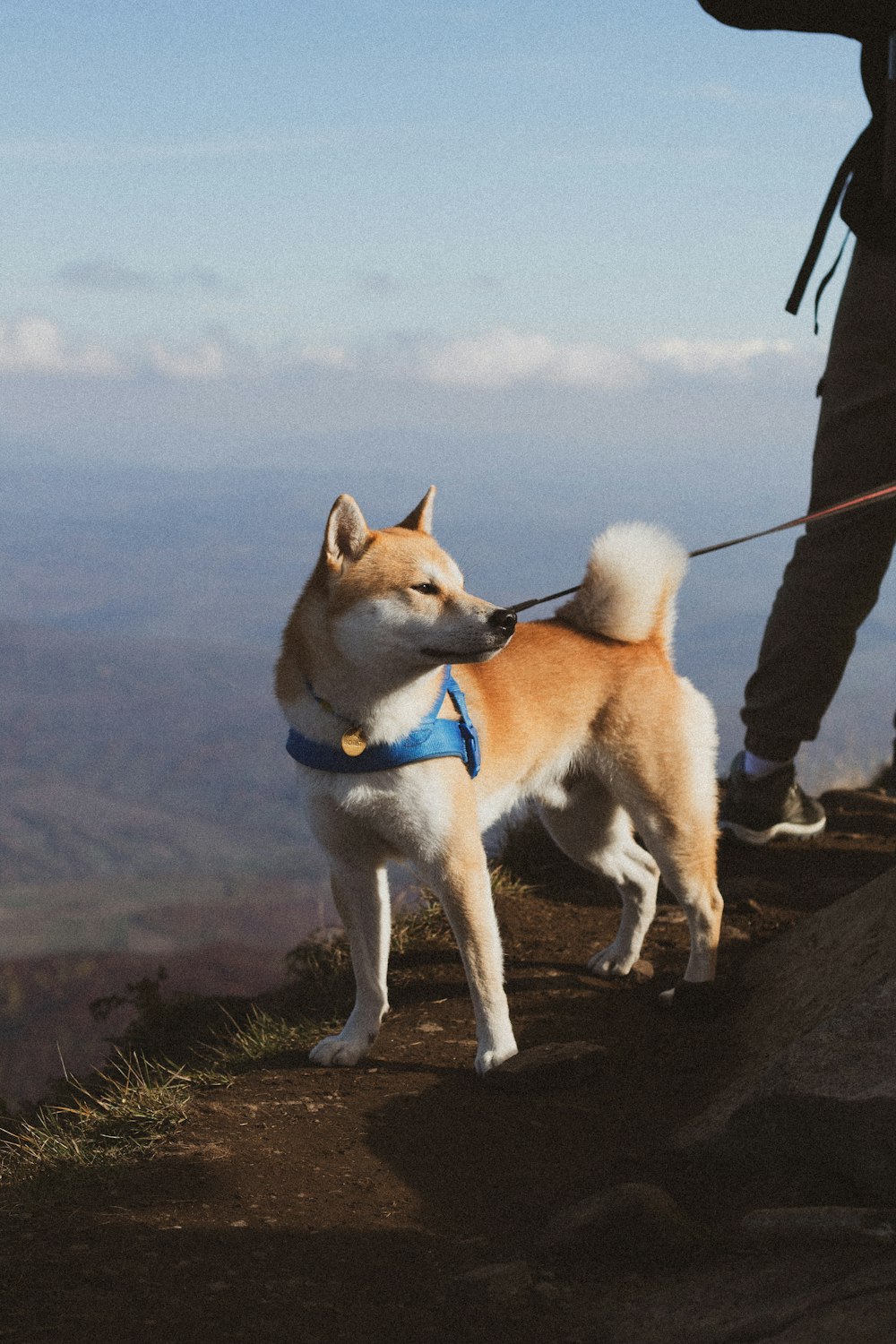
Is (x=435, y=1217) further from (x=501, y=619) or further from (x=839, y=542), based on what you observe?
(x=839, y=542)

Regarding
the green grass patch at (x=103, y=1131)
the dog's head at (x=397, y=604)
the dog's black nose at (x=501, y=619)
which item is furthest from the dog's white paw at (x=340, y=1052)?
the dog's black nose at (x=501, y=619)

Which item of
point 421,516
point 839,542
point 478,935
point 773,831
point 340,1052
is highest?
point 421,516

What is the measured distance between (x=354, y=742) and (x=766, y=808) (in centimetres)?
312

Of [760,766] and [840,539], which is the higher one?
[840,539]

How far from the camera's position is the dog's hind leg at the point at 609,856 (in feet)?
16.6

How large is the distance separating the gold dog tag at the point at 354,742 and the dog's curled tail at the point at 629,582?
1275 millimetres

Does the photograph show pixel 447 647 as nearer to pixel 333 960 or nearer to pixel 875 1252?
pixel 875 1252

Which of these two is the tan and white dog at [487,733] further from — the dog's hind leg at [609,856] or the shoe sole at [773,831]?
the shoe sole at [773,831]

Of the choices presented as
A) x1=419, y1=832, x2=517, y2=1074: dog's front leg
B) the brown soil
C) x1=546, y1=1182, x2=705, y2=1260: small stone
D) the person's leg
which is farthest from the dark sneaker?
x1=546, y1=1182, x2=705, y2=1260: small stone

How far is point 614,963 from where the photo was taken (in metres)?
5.07

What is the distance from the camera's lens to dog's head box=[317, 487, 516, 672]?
374 centimetres

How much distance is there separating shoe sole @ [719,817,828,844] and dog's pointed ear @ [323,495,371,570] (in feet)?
10.6

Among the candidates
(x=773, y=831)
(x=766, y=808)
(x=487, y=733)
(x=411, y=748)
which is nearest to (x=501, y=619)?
(x=411, y=748)

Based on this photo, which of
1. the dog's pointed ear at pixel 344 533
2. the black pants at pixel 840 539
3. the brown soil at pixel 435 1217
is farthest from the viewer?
the black pants at pixel 840 539
